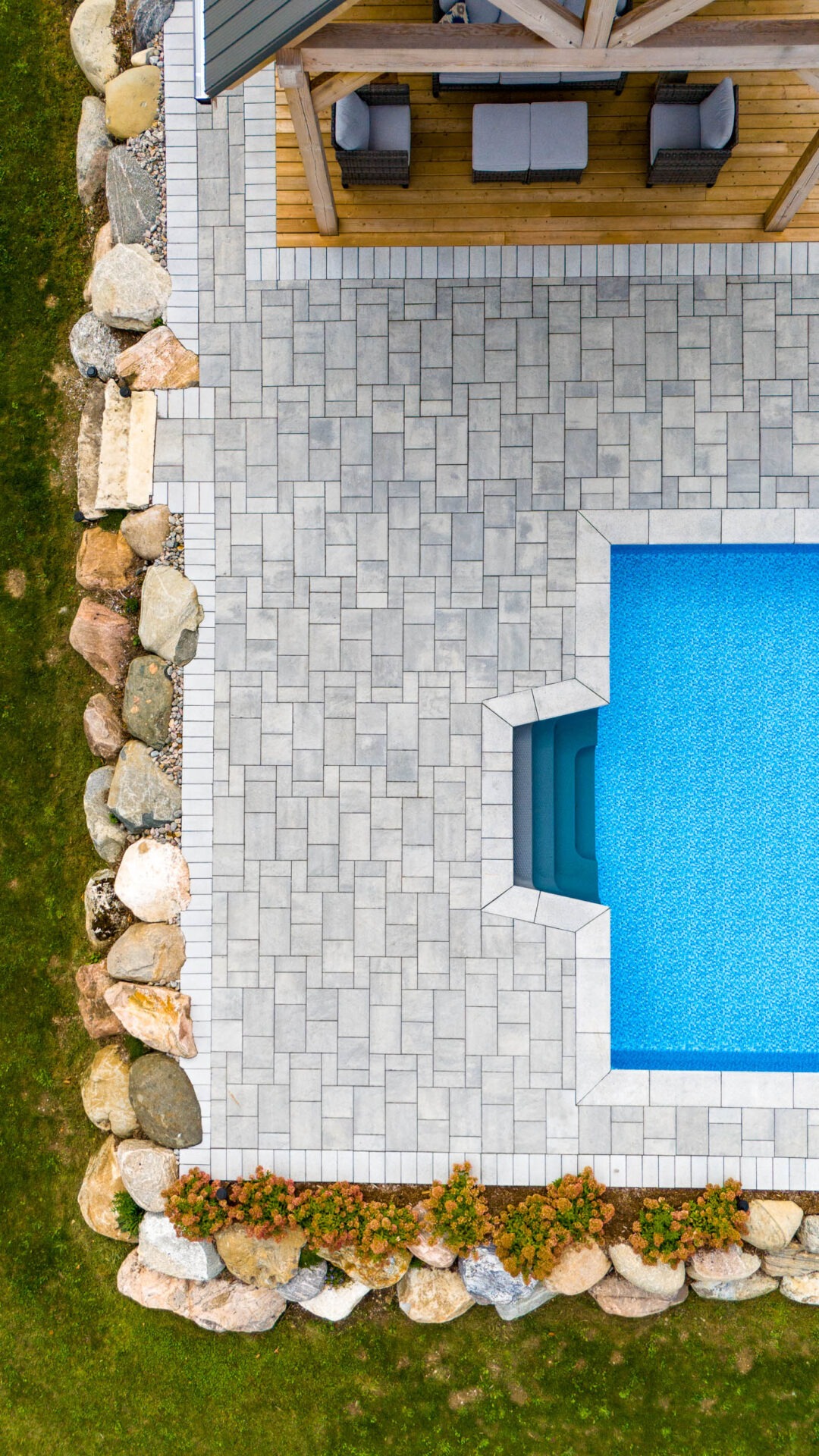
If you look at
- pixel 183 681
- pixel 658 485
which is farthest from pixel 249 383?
pixel 658 485

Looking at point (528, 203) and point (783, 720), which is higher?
point (528, 203)

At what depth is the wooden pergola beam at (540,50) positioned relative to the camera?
6473mm

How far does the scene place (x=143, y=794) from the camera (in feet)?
27.5

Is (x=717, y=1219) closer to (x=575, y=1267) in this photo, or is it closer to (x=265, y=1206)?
(x=575, y=1267)

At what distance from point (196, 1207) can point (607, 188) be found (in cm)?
970

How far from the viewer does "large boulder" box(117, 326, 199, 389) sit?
8.43 metres

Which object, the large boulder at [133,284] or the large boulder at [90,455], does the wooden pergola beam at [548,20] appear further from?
the large boulder at [90,455]

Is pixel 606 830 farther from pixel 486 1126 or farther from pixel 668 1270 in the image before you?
pixel 668 1270

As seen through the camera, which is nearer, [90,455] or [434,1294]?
[434,1294]

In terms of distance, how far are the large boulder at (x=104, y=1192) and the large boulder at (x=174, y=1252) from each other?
248 millimetres

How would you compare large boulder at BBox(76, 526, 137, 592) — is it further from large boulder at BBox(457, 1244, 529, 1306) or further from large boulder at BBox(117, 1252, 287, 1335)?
large boulder at BBox(457, 1244, 529, 1306)

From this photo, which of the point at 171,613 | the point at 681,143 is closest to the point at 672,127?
the point at 681,143

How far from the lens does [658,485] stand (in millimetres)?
8281

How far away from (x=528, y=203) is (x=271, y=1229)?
933 centimetres
